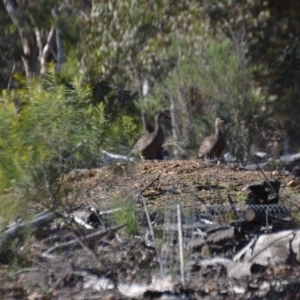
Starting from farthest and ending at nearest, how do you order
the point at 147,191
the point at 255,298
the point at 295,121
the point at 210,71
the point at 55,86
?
the point at 295,121, the point at 210,71, the point at 147,191, the point at 55,86, the point at 255,298

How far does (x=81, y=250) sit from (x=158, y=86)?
1316 centimetres

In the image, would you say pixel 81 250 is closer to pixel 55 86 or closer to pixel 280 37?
pixel 55 86

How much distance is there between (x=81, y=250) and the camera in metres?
10.0

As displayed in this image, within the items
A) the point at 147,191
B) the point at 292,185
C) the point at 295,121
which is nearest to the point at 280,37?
the point at 295,121

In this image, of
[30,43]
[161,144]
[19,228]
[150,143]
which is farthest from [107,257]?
[30,43]

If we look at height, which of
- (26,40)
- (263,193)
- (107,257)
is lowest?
(26,40)

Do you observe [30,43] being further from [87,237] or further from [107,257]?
[107,257]

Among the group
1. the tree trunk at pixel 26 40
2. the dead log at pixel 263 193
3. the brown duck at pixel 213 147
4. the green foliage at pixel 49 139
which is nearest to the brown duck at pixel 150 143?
the brown duck at pixel 213 147

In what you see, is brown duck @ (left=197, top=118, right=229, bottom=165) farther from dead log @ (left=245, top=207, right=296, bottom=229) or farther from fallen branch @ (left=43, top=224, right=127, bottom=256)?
fallen branch @ (left=43, top=224, right=127, bottom=256)

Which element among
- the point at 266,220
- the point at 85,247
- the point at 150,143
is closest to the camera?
the point at 85,247

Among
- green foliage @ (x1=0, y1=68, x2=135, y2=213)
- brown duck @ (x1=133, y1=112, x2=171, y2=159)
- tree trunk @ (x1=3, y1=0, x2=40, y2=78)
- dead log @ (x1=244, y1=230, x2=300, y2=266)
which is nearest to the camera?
green foliage @ (x1=0, y1=68, x2=135, y2=213)

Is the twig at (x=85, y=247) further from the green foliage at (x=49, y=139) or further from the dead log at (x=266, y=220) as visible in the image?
the dead log at (x=266, y=220)

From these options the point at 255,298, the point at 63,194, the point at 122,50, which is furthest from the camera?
the point at 122,50

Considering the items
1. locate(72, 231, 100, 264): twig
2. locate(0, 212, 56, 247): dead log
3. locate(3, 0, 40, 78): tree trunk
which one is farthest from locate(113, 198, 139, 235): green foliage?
locate(3, 0, 40, 78): tree trunk
